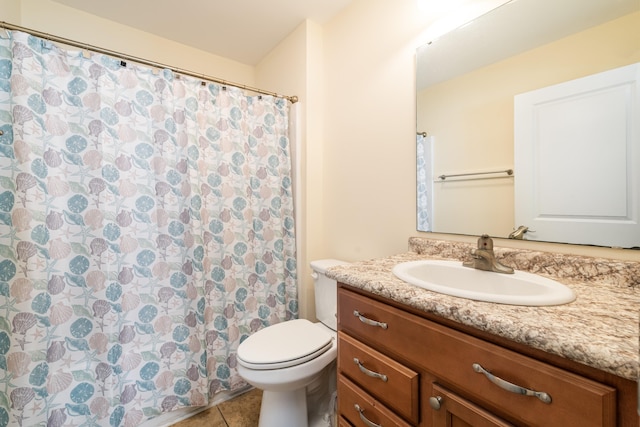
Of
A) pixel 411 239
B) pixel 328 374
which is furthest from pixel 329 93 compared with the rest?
pixel 328 374

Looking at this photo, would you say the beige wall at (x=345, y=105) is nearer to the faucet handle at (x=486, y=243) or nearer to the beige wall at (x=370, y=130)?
the beige wall at (x=370, y=130)

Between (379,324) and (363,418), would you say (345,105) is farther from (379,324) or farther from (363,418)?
(363,418)

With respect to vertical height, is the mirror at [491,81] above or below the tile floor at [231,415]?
above

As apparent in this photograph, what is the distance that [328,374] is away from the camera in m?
1.44

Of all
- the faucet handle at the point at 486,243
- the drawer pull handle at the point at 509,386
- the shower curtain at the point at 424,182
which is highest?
the shower curtain at the point at 424,182

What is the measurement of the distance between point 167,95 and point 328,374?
1.78 m

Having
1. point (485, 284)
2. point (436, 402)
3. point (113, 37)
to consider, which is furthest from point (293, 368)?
point (113, 37)

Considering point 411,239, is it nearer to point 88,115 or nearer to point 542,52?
point 542,52

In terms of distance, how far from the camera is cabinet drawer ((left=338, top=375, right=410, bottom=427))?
752 mm

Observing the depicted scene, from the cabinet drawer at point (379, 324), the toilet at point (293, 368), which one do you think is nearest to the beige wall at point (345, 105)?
the toilet at point (293, 368)

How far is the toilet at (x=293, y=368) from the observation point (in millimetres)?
1105

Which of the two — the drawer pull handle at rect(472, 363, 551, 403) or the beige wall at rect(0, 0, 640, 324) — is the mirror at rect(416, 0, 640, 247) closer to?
the beige wall at rect(0, 0, 640, 324)

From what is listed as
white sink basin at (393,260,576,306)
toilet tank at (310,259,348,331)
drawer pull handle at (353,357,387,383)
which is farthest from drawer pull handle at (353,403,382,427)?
toilet tank at (310,259,348,331)

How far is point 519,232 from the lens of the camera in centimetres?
95
